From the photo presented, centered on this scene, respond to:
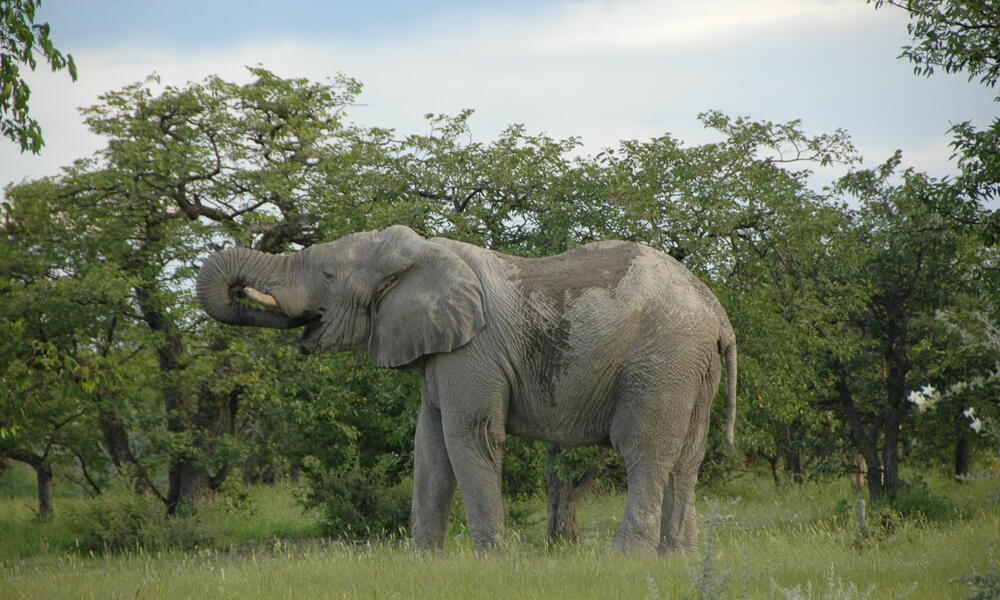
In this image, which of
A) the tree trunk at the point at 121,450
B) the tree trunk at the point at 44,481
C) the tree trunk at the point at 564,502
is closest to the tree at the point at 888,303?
the tree trunk at the point at 564,502

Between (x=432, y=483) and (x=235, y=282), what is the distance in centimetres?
276

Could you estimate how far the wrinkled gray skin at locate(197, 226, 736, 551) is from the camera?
34.8ft

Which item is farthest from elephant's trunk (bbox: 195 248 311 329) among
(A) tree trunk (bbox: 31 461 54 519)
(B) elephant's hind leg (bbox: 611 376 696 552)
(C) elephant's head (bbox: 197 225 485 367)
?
(A) tree trunk (bbox: 31 461 54 519)

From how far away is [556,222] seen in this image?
16219 millimetres

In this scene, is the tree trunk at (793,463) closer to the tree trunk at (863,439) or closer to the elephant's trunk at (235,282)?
the tree trunk at (863,439)

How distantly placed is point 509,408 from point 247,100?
15.2 meters

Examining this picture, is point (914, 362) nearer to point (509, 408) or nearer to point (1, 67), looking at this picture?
point (509, 408)

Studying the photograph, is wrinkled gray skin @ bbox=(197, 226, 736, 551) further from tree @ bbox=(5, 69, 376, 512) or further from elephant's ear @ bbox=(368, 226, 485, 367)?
tree @ bbox=(5, 69, 376, 512)

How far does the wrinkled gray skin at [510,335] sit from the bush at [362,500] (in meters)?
11.8

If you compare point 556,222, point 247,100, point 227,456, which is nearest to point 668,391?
point 556,222

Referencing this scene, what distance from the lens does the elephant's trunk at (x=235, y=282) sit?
10672 mm

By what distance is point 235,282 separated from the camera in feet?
35.4

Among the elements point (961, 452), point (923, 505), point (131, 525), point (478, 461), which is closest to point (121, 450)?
point (131, 525)

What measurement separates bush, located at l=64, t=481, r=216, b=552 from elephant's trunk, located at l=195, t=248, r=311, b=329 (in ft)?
38.2
